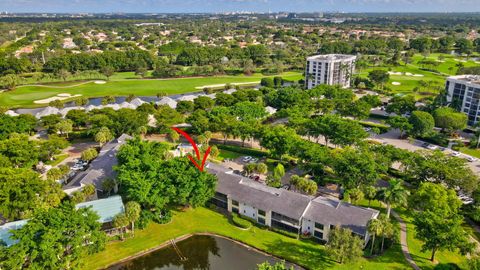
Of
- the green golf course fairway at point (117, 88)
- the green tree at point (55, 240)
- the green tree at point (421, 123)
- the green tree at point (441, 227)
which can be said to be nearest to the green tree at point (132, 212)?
the green tree at point (55, 240)

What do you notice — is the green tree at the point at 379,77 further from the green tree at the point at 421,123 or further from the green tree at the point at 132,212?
the green tree at the point at 132,212

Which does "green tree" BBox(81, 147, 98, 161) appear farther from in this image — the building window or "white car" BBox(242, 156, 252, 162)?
the building window

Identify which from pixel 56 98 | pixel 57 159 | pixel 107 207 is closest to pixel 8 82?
pixel 56 98

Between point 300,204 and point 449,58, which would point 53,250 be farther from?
point 449,58

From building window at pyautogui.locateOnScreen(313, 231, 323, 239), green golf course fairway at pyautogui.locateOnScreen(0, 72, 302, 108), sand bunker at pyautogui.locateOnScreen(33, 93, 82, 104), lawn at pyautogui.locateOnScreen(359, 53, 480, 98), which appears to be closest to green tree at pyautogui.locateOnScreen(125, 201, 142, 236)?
building window at pyautogui.locateOnScreen(313, 231, 323, 239)

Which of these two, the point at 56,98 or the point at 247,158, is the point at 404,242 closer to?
the point at 247,158

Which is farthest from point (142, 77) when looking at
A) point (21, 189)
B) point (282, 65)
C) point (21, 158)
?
point (21, 189)

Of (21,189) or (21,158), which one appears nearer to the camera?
(21,189)
